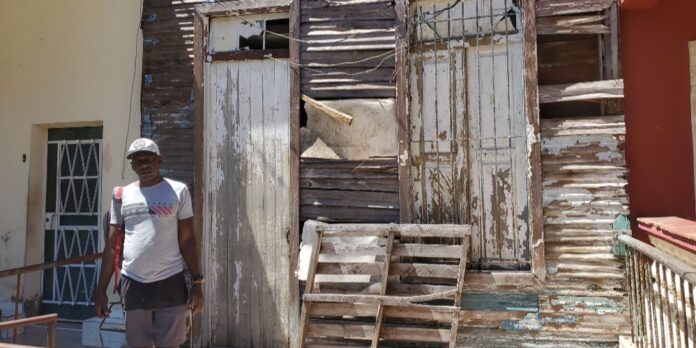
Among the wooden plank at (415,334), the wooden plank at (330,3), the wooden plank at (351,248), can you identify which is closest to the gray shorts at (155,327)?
the wooden plank at (351,248)

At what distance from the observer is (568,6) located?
4961 millimetres

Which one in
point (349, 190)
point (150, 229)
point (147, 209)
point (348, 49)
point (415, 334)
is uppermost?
point (348, 49)

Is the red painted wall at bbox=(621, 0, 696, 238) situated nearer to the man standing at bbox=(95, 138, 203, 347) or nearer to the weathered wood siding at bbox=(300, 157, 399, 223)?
the weathered wood siding at bbox=(300, 157, 399, 223)

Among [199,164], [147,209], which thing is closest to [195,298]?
[147,209]

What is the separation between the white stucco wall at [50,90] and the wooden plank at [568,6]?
4.27m

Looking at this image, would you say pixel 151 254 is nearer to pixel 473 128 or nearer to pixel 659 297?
pixel 473 128

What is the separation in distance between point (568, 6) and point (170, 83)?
13.3 ft

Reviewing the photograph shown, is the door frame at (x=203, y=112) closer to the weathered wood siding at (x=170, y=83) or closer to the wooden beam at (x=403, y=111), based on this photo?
the weathered wood siding at (x=170, y=83)

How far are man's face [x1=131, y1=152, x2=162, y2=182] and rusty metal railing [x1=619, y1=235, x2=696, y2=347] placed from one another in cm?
322

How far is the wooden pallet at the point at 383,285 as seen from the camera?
Answer: 4676mm

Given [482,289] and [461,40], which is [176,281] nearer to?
[482,289]

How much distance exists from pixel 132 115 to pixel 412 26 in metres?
3.25

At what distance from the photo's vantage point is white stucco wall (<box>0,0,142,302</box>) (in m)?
6.30

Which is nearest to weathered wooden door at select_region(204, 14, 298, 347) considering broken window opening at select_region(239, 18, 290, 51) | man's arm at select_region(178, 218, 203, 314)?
broken window opening at select_region(239, 18, 290, 51)
